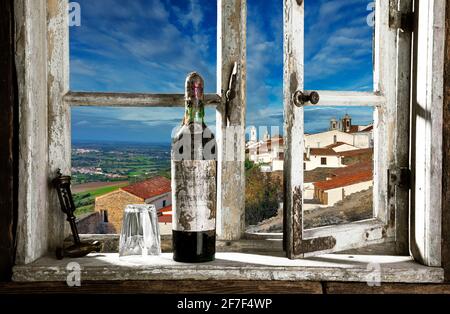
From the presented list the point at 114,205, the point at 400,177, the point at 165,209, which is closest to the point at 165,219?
the point at 165,209

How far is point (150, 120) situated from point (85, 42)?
1.60ft

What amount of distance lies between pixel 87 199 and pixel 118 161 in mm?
173

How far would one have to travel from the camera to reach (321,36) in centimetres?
174

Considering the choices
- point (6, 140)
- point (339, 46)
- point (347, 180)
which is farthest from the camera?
point (339, 46)

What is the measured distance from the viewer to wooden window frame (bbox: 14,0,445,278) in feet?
3.76

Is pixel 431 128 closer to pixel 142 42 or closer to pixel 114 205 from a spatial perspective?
pixel 114 205

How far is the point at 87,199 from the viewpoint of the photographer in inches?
59.6

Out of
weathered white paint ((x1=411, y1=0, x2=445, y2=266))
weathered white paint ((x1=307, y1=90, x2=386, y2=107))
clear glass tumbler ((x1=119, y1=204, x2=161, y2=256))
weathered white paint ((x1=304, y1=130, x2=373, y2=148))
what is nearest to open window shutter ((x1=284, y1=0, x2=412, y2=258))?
weathered white paint ((x1=307, y1=90, x2=386, y2=107))

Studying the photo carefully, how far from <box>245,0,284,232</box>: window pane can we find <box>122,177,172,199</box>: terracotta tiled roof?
0.31m

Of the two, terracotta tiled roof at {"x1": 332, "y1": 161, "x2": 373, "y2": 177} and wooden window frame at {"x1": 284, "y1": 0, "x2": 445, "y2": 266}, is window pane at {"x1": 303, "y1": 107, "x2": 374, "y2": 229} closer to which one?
terracotta tiled roof at {"x1": 332, "y1": 161, "x2": 373, "y2": 177}

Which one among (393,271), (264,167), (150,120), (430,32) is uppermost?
(430,32)
